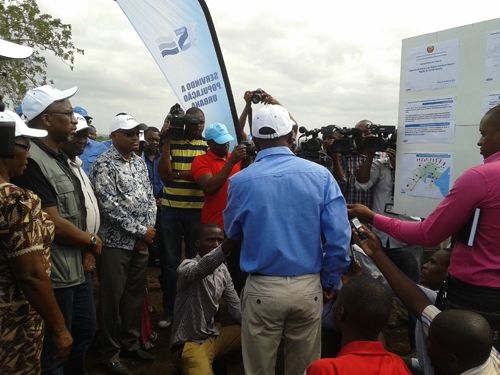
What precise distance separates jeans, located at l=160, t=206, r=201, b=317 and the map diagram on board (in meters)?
1.97

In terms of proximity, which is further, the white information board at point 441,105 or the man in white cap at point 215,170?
the man in white cap at point 215,170

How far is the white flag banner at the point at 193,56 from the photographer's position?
16.4 feet

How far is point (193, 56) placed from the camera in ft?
16.6

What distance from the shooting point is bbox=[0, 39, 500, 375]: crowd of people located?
176cm

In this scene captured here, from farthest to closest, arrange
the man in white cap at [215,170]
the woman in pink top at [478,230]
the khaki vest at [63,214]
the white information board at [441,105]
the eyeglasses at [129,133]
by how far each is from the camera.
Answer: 1. the man in white cap at [215,170]
2. the eyeglasses at [129,133]
3. the white information board at [441,105]
4. the khaki vest at [63,214]
5. the woman in pink top at [478,230]

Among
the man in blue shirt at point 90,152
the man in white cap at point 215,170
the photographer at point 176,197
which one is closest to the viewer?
the man in white cap at point 215,170

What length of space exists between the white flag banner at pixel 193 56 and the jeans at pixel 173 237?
126 centimetres

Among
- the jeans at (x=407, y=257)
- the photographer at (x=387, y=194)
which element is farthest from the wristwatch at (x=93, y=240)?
the jeans at (x=407, y=257)

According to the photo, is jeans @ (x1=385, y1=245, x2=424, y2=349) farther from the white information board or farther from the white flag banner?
the white flag banner

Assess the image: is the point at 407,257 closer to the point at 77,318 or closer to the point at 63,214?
the point at 77,318

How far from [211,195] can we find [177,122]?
2.65ft

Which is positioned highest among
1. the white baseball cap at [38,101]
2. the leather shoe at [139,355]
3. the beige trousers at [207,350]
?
the white baseball cap at [38,101]

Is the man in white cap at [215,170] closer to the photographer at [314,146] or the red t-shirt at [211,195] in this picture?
the red t-shirt at [211,195]

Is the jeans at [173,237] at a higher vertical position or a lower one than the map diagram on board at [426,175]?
lower
